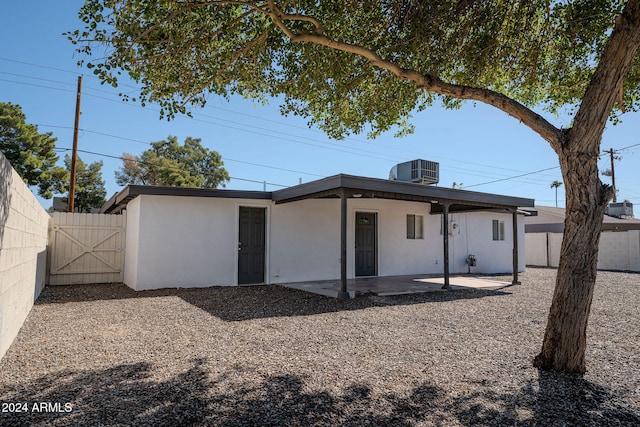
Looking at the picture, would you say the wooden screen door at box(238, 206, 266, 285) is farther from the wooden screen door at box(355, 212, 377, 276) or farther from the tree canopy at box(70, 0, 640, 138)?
the tree canopy at box(70, 0, 640, 138)

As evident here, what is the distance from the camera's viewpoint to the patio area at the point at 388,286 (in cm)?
813

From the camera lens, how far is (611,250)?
16109 mm

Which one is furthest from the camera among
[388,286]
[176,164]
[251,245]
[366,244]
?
[176,164]

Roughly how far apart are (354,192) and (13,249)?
543 cm

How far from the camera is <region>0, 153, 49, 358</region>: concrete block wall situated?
339 cm

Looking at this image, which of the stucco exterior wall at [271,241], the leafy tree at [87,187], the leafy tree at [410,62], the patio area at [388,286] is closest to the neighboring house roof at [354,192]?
the stucco exterior wall at [271,241]

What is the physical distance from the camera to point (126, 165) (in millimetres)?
30047

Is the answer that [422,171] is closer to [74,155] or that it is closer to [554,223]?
[74,155]

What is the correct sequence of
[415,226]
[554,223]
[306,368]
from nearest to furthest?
[306,368]
[415,226]
[554,223]

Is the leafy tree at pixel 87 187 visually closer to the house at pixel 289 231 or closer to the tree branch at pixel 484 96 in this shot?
the house at pixel 289 231

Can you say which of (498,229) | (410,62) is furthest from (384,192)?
(498,229)

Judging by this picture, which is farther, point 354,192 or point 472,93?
point 354,192

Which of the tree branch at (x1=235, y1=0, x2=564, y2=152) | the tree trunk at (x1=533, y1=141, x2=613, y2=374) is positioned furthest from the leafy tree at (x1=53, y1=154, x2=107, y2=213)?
the tree trunk at (x1=533, y1=141, x2=613, y2=374)

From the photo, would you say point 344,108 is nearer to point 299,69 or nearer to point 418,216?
point 299,69
